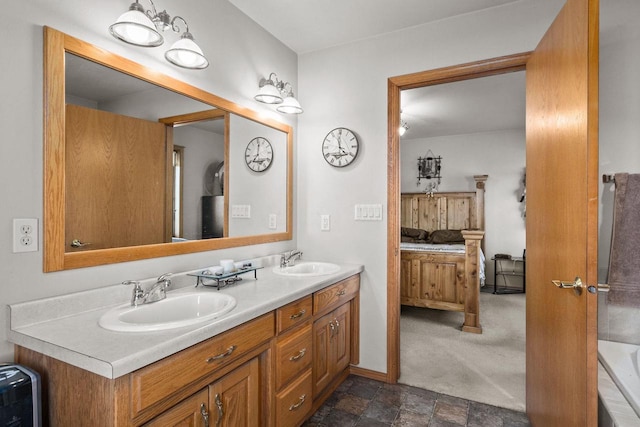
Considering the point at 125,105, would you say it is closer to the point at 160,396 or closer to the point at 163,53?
the point at 163,53

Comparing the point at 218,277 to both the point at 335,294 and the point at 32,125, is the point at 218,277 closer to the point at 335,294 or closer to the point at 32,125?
the point at 335,294

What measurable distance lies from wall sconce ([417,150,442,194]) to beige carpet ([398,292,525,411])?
7.96ft

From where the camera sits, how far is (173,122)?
185 centimetres

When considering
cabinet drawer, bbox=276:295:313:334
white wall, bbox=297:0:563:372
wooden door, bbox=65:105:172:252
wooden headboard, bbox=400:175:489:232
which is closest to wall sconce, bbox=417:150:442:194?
wooden headboard, bbox=400:175:489:232

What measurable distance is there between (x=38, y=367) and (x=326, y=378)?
5.04ft

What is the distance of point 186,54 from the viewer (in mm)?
1706

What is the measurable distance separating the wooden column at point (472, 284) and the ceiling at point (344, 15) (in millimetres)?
2170

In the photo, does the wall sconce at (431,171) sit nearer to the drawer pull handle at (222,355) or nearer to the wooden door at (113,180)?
the wooden door at (113,180)

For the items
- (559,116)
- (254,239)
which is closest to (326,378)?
(254,239)

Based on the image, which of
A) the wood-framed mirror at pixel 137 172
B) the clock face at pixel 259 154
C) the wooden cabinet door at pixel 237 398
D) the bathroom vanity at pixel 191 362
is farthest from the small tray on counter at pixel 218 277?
the clock face at pixel 259 154

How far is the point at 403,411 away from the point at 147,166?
207cm

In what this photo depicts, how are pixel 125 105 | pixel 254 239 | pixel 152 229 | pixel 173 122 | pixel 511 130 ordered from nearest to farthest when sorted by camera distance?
pixel 125 105
pixel 152 229
pixel 173 122
pixel 254 239
pixel 511 130

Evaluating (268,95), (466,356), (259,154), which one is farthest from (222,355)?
(466,356)

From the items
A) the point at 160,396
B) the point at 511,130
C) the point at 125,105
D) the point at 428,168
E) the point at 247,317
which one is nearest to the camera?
the point at 160,396
